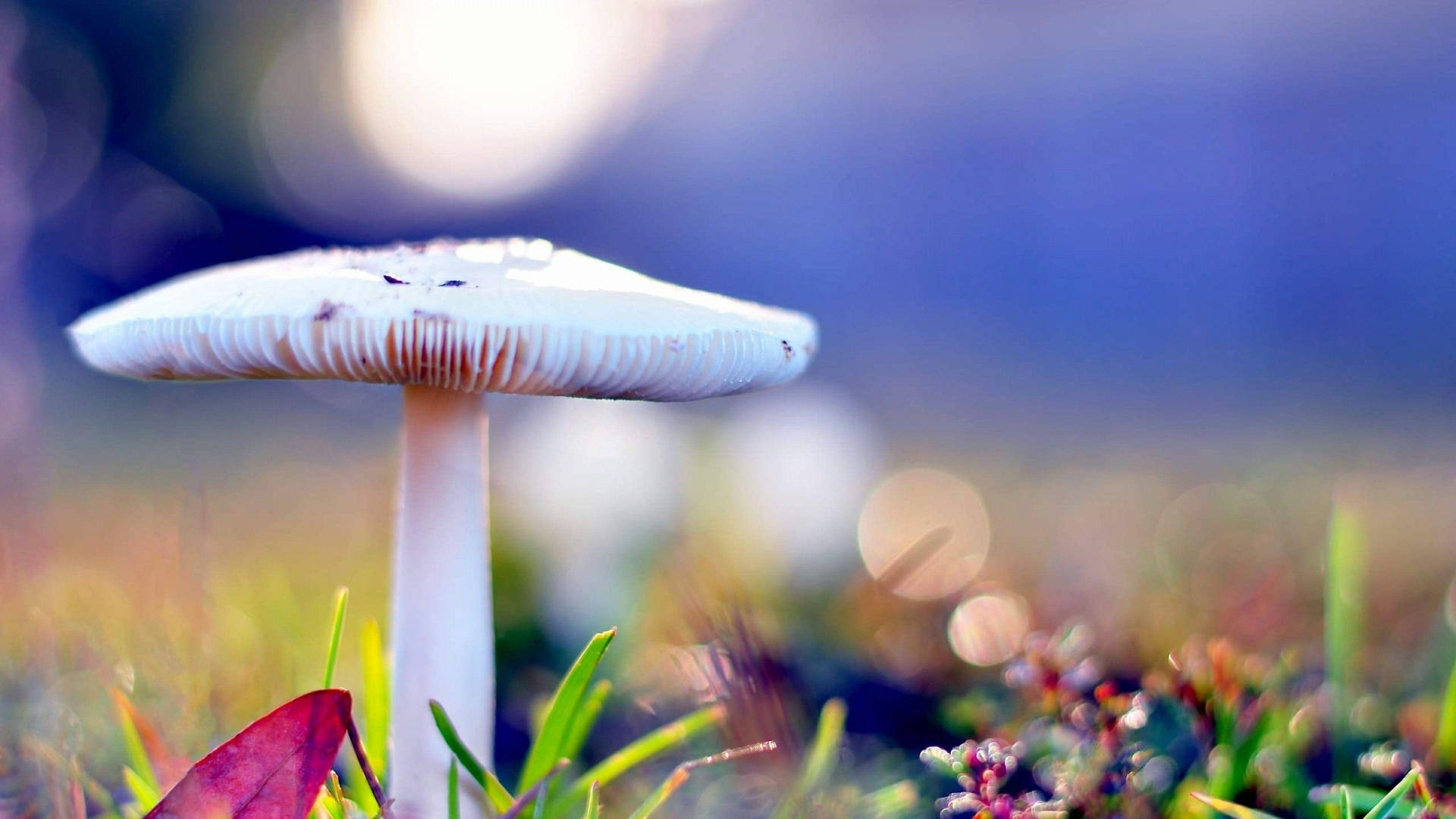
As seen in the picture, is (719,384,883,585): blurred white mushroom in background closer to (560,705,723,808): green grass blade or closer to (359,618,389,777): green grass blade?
A: (560,705,723,808): green grass blade

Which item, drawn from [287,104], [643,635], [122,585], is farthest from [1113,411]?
[287,104]

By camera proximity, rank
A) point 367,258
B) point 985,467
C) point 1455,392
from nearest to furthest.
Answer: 1. point 367,258
2. point 985,467
3. point 1455,392

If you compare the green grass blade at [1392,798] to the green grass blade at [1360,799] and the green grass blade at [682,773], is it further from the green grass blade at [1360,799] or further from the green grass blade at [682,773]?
the green grass blade at [682,773]

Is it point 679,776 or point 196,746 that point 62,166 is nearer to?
point 196,746

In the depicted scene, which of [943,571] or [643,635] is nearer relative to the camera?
[643,635]

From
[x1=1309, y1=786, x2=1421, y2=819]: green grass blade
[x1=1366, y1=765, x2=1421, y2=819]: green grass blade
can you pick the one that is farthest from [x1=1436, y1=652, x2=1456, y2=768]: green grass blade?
[x1=1366, y1=765, x2=1421, y2=819]: green grass blade

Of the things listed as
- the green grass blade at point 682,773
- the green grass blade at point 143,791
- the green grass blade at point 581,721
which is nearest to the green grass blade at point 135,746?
the green grass blade at point 143,791

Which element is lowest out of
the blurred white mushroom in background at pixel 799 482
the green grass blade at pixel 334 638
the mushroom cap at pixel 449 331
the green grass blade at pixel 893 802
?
the green grass blade at pixel 893 802
